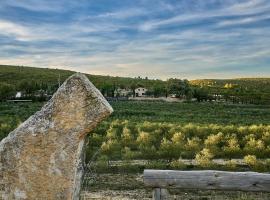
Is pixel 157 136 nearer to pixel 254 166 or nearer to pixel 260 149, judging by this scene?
pixel 260 149

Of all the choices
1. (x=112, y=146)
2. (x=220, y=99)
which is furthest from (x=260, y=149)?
(x=220, y=99)

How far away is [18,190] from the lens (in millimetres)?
4770

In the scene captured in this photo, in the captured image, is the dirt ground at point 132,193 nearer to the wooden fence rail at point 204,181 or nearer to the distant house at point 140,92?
the wooden fence rail at point 204,181

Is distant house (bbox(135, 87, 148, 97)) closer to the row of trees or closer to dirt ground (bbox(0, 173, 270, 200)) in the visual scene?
the row of trees

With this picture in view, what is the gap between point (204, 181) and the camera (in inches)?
223

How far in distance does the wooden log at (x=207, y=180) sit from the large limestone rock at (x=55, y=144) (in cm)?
115

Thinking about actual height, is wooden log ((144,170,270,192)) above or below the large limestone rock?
below

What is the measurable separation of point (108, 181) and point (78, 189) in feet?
30.2

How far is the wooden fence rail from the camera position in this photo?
560 cm

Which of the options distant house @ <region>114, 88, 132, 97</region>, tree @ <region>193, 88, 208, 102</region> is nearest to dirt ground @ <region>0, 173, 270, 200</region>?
tree @ <region>193, 88, 208, 102</region>

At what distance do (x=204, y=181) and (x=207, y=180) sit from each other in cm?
4

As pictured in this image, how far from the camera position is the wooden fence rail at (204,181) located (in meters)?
5.60

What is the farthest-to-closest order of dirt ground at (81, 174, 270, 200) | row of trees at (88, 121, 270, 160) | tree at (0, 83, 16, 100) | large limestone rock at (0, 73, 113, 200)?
tree at (0, 83, 16, 100) → row of trees at (88, 121, 270, 160) → dirt ground at (81, 174, 270, 200) → large limestone rock at (0, 73, 113, 200)

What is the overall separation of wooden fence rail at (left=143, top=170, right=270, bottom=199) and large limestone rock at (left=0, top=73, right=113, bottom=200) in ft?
3.81
